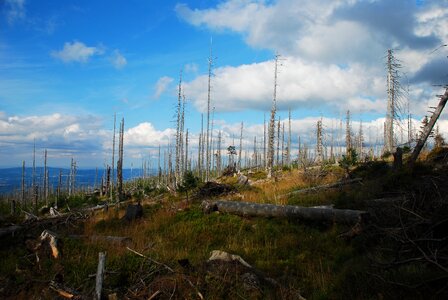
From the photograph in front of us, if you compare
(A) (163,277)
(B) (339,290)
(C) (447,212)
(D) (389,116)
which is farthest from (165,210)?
(D) (389,116)

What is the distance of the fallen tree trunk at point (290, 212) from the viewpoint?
953 centimetres

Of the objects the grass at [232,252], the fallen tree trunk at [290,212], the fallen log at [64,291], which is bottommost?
the fallen log at [64,291]

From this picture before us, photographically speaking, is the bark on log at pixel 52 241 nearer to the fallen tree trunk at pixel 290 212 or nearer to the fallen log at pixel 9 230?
the fallen log at pixel 9 230

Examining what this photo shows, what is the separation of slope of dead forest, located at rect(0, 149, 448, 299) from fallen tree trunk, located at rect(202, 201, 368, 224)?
17 centimetres

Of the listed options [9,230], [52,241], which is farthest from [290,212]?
[9,230]

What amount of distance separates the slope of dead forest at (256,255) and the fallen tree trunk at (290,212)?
0.56 ft

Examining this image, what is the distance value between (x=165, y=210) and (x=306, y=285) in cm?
899

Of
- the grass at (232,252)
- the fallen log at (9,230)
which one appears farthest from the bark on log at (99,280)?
the fallen log at (9,230)

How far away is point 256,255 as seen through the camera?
27.0 ft

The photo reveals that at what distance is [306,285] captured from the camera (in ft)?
20.4

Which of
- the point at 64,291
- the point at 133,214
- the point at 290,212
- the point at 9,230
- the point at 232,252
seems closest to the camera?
the point at 64,291

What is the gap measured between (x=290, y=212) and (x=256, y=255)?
2897mm

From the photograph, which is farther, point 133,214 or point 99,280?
point 133,214

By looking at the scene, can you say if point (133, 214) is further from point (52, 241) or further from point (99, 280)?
point (99, 280)
